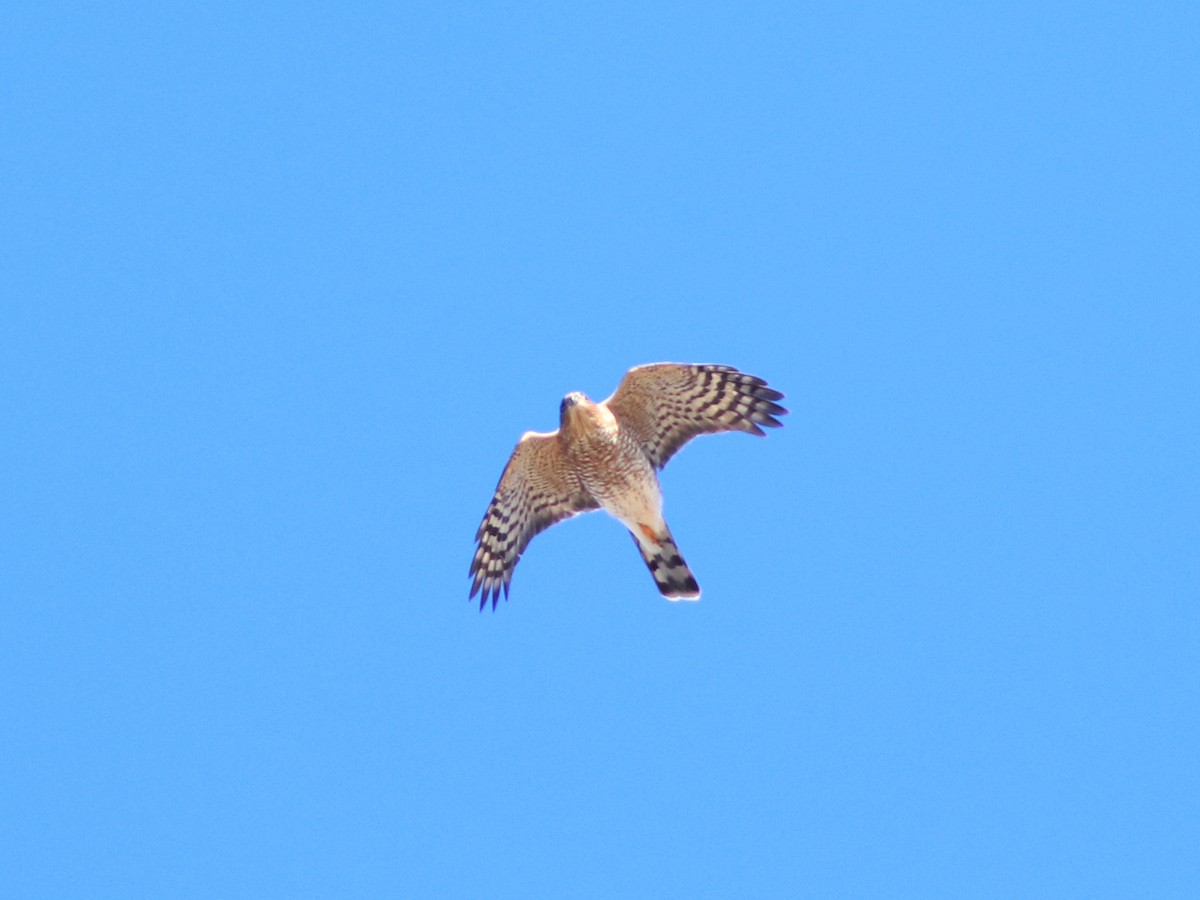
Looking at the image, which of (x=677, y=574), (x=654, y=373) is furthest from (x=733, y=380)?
(x=677, y=574)

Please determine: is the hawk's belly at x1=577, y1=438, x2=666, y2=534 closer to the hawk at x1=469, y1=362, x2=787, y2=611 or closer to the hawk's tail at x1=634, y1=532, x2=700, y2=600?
the hawk at x1=469, y1=362, x2=787, y2=611

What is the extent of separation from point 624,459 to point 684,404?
0.65m

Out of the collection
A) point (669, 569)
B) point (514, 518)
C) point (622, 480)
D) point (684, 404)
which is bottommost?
point (669, 569)

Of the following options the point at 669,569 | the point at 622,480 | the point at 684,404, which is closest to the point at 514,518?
the point at 622,480

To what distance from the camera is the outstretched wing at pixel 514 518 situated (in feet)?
52.6

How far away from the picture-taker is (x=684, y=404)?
51.7ft

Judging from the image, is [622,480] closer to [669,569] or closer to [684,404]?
[684,404]

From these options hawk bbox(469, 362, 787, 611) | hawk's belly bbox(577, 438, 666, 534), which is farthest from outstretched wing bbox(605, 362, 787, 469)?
hawk's belly bbox(577, 438, 666, 534)

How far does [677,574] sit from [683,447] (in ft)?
3.30

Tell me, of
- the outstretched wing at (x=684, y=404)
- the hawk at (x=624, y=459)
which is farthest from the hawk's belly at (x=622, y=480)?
the outstretched wing at (x=684, y=404)

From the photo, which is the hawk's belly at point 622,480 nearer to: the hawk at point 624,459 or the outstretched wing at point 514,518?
the hawk at point 624,459

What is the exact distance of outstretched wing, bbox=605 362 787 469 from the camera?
1558 cm

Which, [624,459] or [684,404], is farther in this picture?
[684,404]

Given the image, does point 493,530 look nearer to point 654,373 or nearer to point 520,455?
point 520,455
